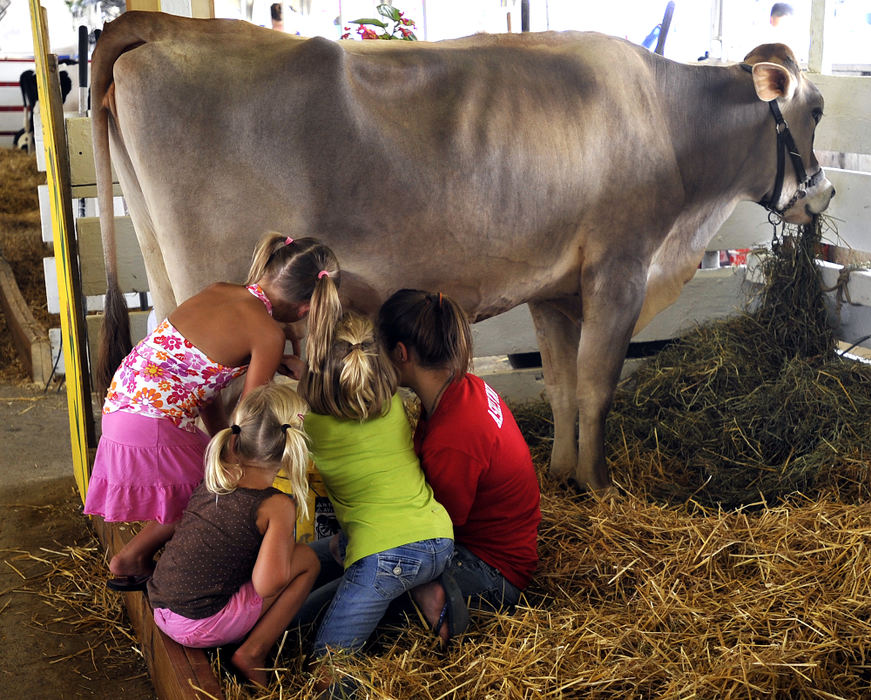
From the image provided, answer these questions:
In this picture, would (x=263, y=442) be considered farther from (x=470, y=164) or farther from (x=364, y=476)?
(x=470, y=164)

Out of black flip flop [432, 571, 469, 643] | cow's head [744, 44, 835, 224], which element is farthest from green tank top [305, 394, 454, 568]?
cow's head [744, 44, 835, 224]

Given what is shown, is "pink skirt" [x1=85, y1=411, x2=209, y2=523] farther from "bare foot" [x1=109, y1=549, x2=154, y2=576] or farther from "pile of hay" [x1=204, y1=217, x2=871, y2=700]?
"pile of hay" [x1=204, y1=217, x2=871, y2=700]

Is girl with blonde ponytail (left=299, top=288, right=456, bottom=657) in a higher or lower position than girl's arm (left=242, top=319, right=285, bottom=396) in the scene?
lower

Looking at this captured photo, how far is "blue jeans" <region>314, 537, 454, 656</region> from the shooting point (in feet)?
8.04

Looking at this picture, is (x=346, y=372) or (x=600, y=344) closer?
(x=346, y=372)

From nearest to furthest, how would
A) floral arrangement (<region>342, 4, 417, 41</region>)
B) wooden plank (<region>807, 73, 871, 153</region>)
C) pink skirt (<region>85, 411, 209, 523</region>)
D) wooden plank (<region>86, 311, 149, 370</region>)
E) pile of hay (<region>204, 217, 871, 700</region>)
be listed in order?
pile of hay (<region>204, 217, 871, 700</region>)
pink skirt (<region>85, 411, 209, 523</region>)
floral arrangement (<region>342, 4, 417, 41</region>)
wooden plank (<region>86, 311, 149, 370</region>)
wooden plank (<region>807, 73, 871, 153</region>)

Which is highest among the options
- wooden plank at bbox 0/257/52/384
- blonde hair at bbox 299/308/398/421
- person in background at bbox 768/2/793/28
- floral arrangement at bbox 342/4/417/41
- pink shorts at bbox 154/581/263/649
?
person in background at bbox 768/2/793/28

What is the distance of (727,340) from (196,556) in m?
3.21

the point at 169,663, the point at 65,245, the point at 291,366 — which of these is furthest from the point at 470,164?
the point at 169,663

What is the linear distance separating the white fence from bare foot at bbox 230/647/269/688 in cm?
246

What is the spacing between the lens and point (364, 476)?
98.5 inches

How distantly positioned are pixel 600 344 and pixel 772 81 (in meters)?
1.25

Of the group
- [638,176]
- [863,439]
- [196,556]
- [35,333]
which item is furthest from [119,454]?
[35,333]

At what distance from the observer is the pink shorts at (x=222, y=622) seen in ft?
7.91
